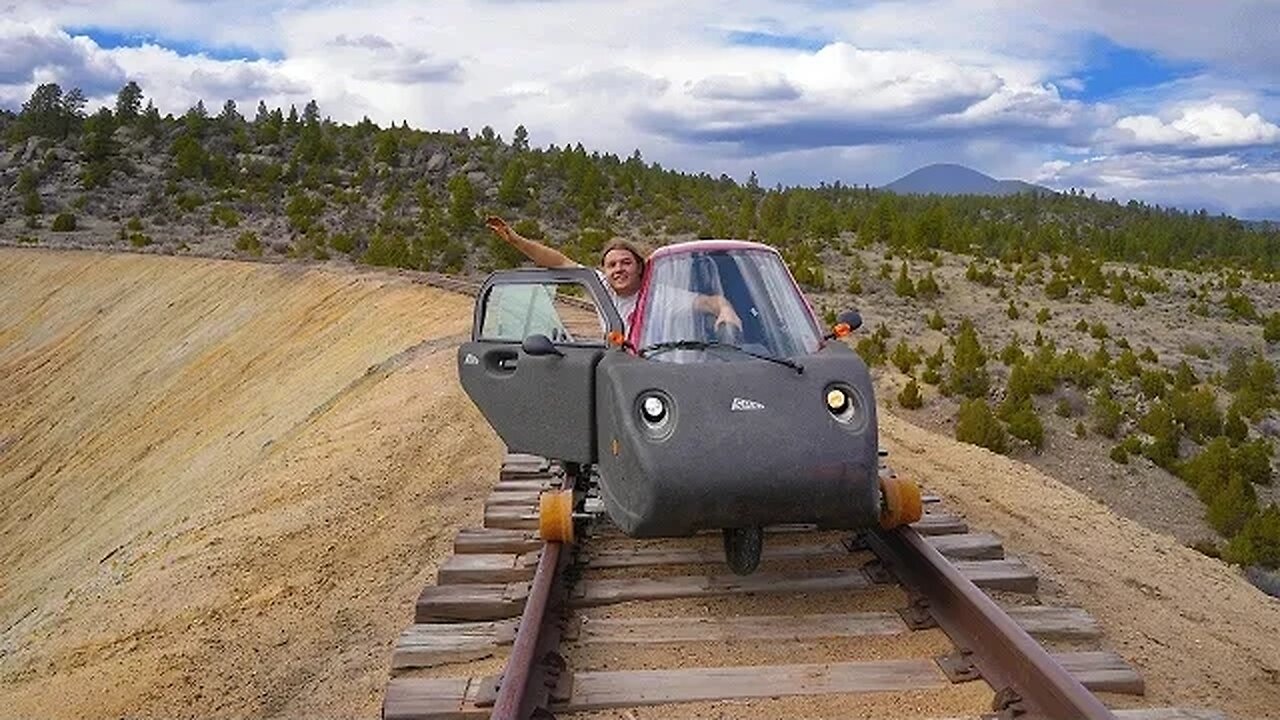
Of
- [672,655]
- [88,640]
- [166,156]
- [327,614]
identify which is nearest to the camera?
[672,655]

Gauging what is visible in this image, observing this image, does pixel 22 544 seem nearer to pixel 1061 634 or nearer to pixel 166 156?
pixel 1061 634

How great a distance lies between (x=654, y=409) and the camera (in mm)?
5562

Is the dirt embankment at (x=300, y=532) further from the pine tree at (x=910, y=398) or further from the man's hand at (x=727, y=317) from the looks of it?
the pine tree at (x=910, y=398)

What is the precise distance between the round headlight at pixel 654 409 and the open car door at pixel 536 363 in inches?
37.7

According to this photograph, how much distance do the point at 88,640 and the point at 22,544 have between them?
984 cm

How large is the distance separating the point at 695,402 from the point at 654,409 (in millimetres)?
214

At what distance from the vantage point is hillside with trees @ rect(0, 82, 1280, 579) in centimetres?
1798

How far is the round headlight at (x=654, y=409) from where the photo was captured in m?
5.55

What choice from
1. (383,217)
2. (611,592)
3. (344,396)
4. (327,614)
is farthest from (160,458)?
(383,217)

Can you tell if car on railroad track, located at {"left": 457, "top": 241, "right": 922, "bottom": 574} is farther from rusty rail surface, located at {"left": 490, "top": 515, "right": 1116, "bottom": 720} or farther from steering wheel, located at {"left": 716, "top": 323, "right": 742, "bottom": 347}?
rusty rail surface, located at {"left": 490, "top": 515, "right": 1116, "bottom": 720}

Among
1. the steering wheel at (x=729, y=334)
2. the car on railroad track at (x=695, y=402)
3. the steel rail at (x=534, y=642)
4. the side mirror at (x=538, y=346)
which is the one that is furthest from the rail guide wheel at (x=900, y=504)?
the side mirror at (x=538, y=346)

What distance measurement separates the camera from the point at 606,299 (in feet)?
22.0

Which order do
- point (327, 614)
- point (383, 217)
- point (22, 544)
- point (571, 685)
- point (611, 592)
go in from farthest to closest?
point (383, 217), point (22, 544), point (327, 614), point (611, 592), point (571, 685)

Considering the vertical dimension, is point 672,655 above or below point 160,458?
above
